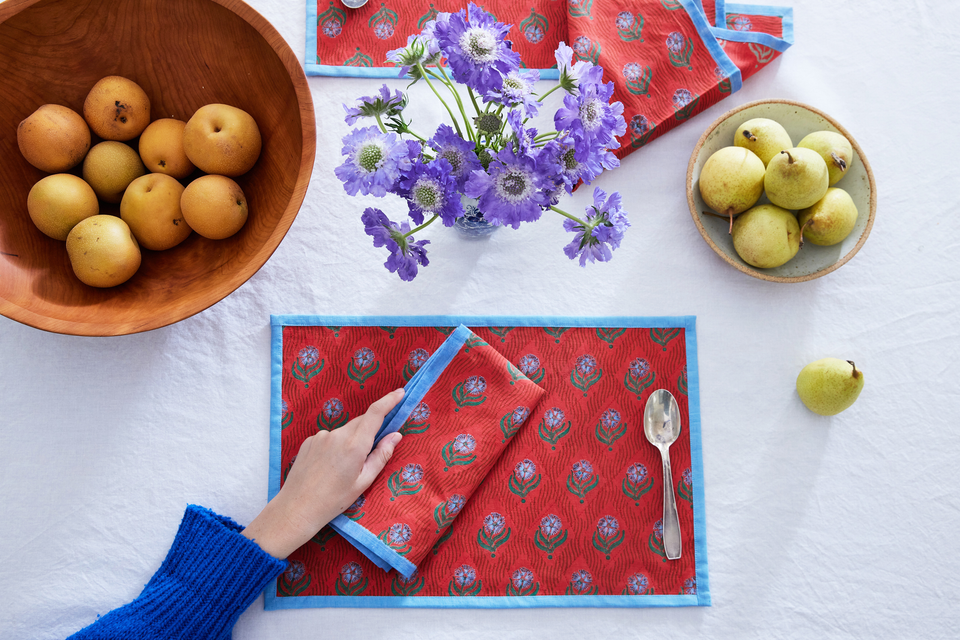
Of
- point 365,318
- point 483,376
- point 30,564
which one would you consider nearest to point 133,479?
point 30,564

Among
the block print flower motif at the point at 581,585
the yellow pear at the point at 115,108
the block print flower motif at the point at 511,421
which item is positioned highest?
the yellow pear at the point at 115,108

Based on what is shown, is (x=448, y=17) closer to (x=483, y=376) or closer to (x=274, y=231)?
(x=274, y=231)

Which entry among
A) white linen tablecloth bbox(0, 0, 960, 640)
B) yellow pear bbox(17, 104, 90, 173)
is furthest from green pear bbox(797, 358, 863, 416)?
yellow pear bbox(17, 104, 90, 173)

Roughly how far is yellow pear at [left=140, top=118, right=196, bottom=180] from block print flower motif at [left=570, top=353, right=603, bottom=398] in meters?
0.54

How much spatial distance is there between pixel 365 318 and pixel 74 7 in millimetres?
483

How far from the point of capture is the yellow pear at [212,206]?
71 cm

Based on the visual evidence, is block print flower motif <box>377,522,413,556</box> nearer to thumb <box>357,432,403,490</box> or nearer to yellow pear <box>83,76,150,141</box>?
thumb <box>357,432,403,490</box>

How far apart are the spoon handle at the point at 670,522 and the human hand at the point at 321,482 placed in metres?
0.35

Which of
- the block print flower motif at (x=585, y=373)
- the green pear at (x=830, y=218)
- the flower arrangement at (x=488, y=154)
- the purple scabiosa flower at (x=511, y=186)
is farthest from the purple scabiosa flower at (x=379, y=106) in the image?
the green pear at (x=830, y=218)

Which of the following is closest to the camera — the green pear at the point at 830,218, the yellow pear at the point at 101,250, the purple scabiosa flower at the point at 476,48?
the purple scabiosa flower at the point at 476,48

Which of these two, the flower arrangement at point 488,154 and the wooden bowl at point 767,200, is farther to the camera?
the wooden bowl at point 767,200

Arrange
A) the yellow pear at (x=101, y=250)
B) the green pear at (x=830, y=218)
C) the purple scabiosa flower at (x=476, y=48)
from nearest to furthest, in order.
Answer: the purple scabiosa flower at (x=476, y=48) < the yellow pear at (x=101, y=250) < the green pear at (x=830, y=218)

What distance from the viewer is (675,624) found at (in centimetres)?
83

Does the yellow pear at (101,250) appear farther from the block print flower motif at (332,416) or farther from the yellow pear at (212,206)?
the block print flower motif at (332,416)
